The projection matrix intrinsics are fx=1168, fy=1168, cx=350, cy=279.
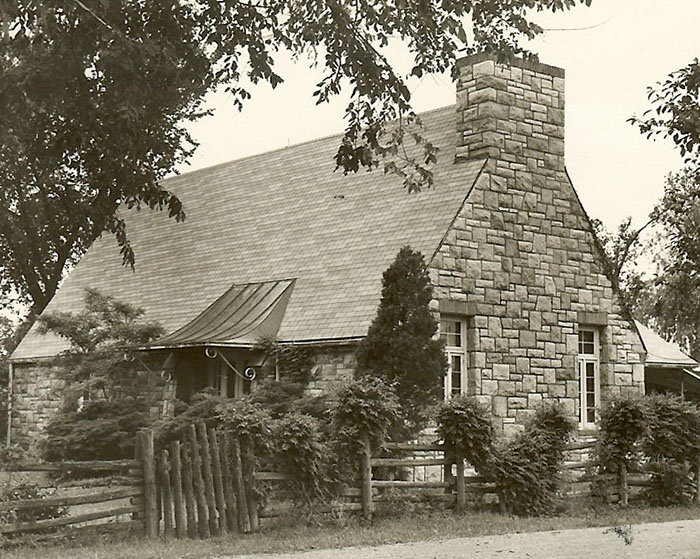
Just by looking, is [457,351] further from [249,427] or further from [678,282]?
[678,282]

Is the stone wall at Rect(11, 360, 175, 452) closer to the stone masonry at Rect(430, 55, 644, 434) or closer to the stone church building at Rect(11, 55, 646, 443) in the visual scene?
the stone church building at Rect(11, 55, 646, 443)

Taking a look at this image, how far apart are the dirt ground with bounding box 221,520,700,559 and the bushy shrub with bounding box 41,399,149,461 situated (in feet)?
34.3

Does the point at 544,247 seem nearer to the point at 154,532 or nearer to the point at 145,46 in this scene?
the point at 154,532

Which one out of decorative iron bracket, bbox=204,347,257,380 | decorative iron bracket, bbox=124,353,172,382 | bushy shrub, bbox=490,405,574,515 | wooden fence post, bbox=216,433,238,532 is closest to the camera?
wooden fence post, bbox=216,433,238,532

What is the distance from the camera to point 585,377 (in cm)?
2278

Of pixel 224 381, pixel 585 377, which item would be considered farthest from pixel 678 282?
pixel 224 381

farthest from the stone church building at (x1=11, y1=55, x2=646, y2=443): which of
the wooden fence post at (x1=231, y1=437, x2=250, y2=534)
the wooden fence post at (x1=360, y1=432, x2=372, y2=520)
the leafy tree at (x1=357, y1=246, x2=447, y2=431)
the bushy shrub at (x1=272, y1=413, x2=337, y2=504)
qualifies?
the wooden fence post at (x1=231, y1=437, x2=250, y2=534)

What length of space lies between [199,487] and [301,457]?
1.39 m

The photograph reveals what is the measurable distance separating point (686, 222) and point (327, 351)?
1757cm

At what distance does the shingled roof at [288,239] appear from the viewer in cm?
2139

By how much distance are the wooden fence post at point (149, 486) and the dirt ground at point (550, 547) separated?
185 cm

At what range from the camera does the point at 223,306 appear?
2397cm

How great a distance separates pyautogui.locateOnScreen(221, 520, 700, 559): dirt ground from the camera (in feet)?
39.3

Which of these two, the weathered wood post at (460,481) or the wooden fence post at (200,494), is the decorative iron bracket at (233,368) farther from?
the wooden fence post at (200,494)
